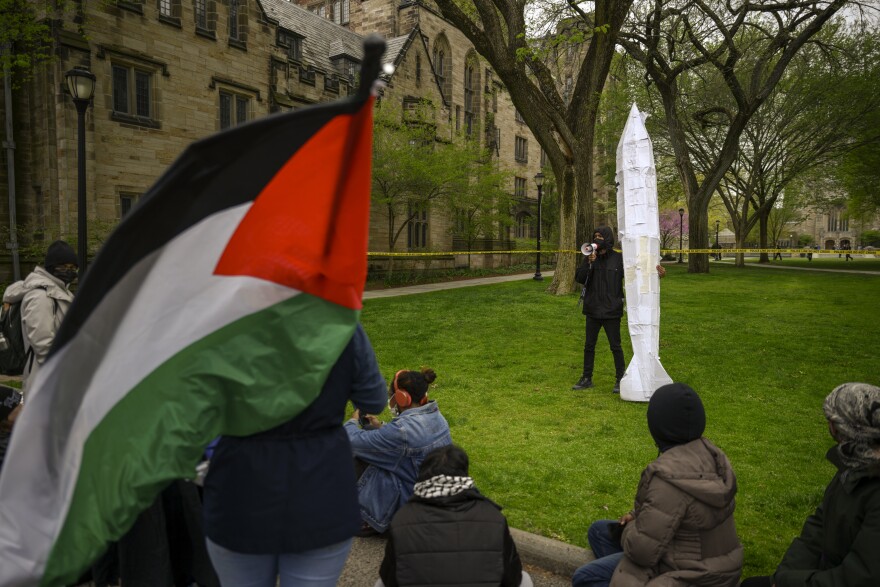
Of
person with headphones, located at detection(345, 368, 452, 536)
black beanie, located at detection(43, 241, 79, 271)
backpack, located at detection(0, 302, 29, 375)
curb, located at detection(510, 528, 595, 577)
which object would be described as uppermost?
black beanie, located at detection(43, 241, 79, 271)

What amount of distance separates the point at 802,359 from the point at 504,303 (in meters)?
8.31

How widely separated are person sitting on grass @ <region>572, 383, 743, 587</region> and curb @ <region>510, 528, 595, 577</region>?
1238mm

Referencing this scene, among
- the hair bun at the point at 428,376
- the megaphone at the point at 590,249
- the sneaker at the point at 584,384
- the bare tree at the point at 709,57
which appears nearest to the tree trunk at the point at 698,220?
the bare tree at the point at 709,57

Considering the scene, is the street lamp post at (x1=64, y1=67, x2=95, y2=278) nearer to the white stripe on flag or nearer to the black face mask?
the black face mask

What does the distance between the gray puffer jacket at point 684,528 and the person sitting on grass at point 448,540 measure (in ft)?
2.23

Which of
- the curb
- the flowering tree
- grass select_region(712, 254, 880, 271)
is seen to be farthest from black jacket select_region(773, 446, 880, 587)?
the flowering tree

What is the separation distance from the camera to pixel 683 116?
3219 centimetres

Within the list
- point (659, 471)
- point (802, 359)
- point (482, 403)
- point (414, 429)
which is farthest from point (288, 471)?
point (802, 359)

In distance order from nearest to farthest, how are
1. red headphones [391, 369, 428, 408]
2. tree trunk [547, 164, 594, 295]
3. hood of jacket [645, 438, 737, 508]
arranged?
hood of jacket [645, 438, 737, 508] → red headphones [391, 369, 428, 408] → tree trunk [547, 164, 594, 295]

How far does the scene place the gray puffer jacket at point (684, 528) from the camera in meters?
2.98

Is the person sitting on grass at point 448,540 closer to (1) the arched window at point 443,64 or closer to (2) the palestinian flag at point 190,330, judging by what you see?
(2) the palestinian flag at point 190,330

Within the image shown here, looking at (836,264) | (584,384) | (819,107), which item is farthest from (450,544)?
(836,264)

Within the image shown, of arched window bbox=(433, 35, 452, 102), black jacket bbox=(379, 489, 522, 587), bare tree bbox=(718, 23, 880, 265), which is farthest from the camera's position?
arched window bbox=(433, 35, 452, 102)

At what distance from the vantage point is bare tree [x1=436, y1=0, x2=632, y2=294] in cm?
1548
